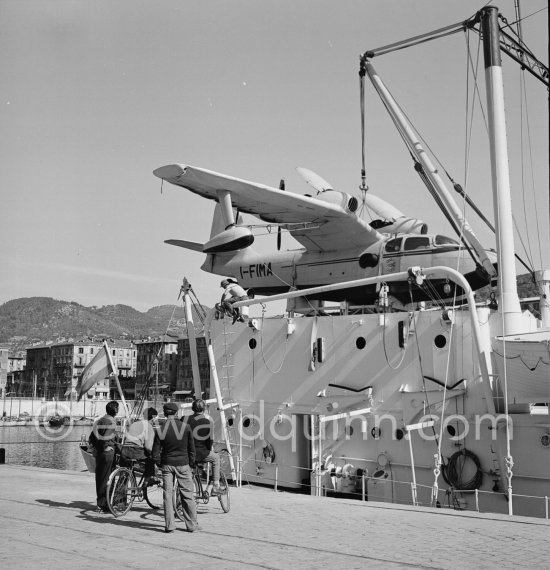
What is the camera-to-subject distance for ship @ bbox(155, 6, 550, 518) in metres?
13.4

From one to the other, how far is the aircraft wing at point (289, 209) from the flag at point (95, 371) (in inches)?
215

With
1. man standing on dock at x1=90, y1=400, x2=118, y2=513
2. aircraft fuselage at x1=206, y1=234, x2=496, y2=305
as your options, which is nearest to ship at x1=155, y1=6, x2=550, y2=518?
aircraft fuselage at x1=206, y1=234, x2=496, y2=305

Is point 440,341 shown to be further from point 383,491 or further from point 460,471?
point 383,491

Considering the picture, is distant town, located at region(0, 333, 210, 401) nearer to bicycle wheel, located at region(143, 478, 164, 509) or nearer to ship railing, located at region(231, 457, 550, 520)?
ship railing, located at region(231, 457, 550, 520)

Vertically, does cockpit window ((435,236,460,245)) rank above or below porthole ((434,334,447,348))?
above

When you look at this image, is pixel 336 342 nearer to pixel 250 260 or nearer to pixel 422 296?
pixel 422 296

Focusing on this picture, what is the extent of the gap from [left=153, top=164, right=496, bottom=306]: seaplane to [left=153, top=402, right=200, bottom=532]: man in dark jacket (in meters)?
9.96

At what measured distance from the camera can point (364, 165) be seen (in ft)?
69.4

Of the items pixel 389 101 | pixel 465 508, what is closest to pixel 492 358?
pixel 465 508

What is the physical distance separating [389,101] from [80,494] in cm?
1331

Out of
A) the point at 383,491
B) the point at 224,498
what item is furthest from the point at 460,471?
the point at 224,498

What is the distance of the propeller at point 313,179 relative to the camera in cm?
2348

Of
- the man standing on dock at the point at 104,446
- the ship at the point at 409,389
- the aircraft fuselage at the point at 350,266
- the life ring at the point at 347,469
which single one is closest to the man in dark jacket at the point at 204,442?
the man standing on dock at the point at 104,446

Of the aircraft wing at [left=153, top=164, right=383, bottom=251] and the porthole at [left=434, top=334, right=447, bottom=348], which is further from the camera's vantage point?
the aircraft wing at [left=153, top=164, right=383, bottom=251]
